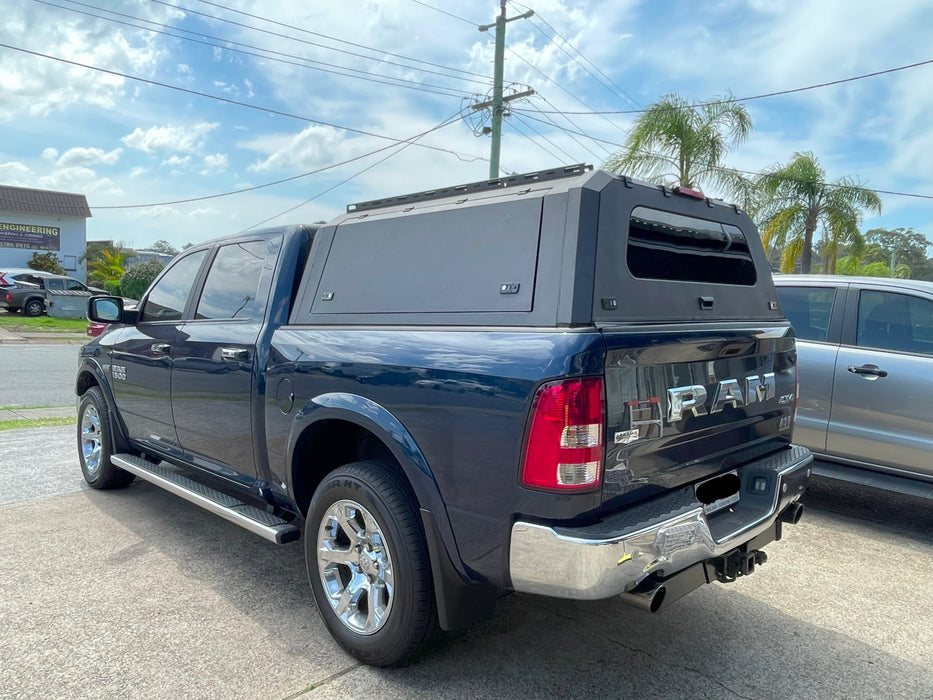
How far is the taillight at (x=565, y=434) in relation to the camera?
2361 millimetres

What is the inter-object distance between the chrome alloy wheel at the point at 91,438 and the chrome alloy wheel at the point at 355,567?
3006 mm

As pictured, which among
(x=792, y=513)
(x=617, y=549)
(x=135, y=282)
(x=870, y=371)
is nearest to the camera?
(x=617, y=549)

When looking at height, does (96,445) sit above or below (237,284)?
below

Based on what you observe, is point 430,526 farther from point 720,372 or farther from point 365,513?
point 720,372

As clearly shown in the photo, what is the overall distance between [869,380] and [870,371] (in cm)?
6

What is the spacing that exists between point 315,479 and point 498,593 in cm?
109

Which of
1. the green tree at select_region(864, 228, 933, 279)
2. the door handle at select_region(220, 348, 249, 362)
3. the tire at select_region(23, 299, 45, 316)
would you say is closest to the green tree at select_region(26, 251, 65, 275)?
the tire at select_region(23, 299, 45, 316)

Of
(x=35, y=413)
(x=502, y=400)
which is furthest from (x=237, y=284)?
(x=35, y=413)

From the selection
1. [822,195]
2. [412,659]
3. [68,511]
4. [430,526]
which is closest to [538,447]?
[430,526]

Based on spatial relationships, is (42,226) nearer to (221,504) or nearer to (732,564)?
(221,504)

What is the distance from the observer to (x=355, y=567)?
3.04 metres

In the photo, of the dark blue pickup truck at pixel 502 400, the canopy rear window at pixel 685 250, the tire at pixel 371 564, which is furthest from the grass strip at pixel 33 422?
the canopy rear window at pixel 685 250

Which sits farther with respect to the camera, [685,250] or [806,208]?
[806,208]

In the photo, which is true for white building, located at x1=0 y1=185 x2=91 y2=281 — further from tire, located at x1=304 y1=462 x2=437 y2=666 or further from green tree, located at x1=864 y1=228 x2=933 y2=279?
green tree, located at x1=864 y1=228 x2=933 y2=279
